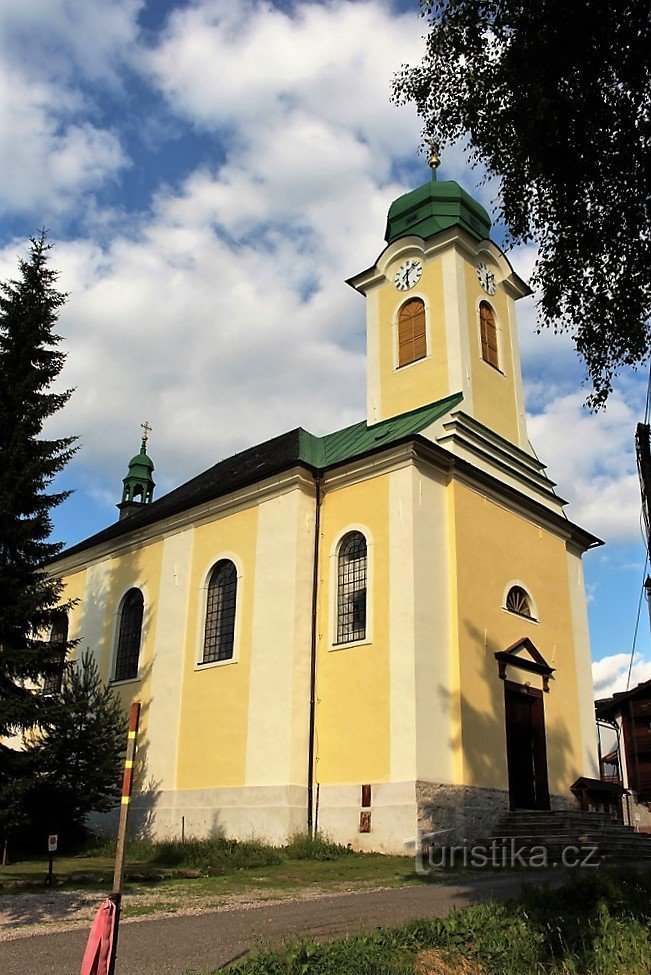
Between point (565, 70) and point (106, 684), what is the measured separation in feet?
63.8

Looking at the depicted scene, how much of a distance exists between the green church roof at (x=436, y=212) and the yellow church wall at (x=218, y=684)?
9.92 metres

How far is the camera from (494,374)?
23.6 meters

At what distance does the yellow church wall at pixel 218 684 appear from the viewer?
19.4 metres

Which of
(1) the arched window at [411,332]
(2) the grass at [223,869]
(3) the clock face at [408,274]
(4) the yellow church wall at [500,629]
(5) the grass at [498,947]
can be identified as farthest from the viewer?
(3) the clock face at [408,274]

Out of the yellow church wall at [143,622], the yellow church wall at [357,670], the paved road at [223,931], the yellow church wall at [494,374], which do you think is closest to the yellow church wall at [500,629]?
the yellow church wall at [357,670]

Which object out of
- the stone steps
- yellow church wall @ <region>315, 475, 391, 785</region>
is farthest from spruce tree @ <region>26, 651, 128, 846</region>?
the stone steps

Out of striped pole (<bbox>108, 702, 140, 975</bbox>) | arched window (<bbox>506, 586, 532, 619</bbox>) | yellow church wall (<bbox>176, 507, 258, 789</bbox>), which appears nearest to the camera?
striped pole (<bbox>108, 702, 140, 975</bbox>)

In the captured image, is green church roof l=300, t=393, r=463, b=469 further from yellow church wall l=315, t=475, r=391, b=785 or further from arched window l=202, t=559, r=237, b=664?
arched window l=202, t=559, r=237, b=664

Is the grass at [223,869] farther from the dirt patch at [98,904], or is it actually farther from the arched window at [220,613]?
the arched window at [220,613]

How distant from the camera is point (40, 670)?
15.0m

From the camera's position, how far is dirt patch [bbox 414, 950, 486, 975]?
21.6 feet

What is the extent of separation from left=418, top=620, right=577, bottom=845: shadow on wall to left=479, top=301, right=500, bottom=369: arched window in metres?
8.54

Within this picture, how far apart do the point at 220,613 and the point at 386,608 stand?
523cm

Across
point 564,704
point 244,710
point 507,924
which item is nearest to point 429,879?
point 507,924
